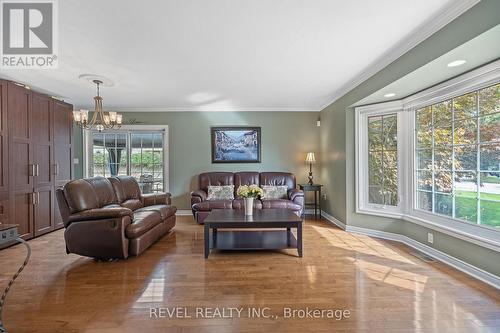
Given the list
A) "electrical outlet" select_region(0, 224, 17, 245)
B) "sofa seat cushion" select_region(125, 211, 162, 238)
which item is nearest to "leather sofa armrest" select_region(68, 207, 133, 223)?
"sofa seat cushion" select_region(125, 211, 162, 238)

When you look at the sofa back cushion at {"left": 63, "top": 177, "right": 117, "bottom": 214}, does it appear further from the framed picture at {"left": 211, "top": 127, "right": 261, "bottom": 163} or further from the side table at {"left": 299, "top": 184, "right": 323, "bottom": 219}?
the side table at {"left": 299, "top": 184, "right": 323, "bottom": 219}

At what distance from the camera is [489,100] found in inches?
97.3

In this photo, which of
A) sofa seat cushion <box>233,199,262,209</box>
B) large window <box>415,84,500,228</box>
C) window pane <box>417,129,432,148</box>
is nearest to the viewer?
large window <box>415,84,500,228</box>

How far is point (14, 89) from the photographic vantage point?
362 cm

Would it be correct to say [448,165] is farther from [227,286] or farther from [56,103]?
[56,103]

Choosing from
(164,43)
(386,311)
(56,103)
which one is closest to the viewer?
(386,311)

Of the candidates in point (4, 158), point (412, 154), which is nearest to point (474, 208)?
point (412, 154)

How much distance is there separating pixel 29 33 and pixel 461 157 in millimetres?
4797

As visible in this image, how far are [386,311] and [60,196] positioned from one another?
11.9 ft

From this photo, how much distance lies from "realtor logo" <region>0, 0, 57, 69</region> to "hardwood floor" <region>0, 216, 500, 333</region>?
8.05 feet

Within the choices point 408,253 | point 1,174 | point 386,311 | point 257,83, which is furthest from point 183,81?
point 408,253

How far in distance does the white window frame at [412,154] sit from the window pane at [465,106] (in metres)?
0.07

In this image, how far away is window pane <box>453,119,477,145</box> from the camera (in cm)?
265

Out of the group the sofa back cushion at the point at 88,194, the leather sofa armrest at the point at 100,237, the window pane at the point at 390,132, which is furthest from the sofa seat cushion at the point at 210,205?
the window pane at the point at 390,132
